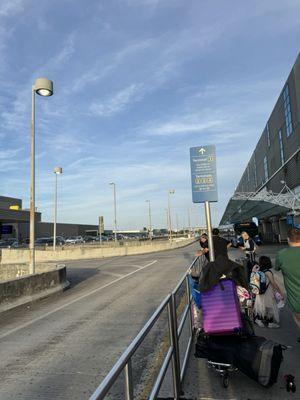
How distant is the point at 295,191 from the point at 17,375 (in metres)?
34.2

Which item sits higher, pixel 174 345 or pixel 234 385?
pixel 174 345

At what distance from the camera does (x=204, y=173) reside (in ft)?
31.3

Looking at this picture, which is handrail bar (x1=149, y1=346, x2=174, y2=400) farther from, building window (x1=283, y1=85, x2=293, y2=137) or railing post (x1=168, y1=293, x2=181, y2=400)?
building window (x1=283, y1=85, x2=293, y2=137)

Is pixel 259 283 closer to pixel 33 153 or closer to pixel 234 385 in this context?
Answer: pixel 234 385

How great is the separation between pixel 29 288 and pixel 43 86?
6370mm

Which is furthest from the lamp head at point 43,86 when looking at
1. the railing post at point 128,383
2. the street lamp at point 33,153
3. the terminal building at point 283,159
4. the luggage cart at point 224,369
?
the terminal building at point 283,159

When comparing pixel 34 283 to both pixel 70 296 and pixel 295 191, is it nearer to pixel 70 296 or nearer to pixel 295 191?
pixel 70 296

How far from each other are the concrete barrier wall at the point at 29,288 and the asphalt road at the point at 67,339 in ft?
0.96

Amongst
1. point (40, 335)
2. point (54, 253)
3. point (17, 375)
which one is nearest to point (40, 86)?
point (40, 335)

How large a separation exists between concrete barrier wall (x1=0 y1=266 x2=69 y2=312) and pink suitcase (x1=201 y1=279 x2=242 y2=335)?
23.9ft

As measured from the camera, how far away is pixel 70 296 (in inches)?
521

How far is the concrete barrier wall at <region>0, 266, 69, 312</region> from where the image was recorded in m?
10.8

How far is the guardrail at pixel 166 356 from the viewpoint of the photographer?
226 centimetres

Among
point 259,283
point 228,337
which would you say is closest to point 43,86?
point 259,283
